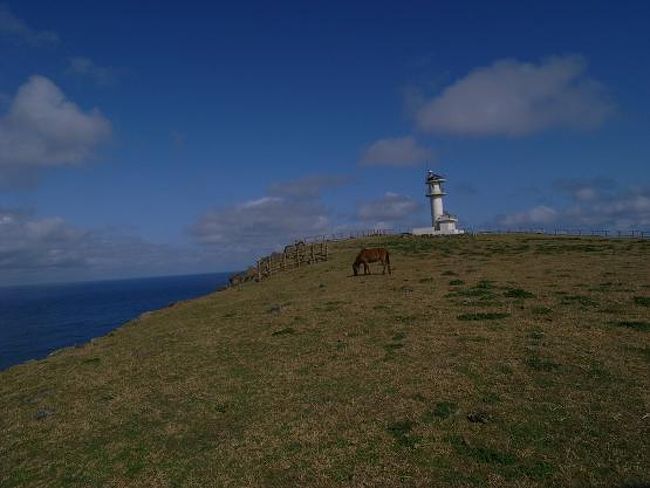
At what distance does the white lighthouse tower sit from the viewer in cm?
8750

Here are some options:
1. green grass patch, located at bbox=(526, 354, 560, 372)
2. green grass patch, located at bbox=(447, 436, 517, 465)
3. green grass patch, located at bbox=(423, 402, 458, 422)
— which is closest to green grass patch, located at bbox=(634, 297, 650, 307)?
green grass patch, located at bbox=(526, 354, 560, 372)

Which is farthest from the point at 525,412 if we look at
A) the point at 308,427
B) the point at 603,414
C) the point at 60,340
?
the point at 60,340

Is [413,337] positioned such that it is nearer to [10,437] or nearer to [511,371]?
[511,371]

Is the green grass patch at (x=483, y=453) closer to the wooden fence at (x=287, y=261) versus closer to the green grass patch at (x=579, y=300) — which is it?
the green grass patch at (x=579, y=300)

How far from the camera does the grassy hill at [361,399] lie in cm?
1051

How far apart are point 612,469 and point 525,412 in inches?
109

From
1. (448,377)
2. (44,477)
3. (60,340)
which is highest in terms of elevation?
(448,377)

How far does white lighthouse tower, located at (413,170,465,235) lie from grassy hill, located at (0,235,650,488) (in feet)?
197

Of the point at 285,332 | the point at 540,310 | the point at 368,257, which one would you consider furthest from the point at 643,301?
the point at 368,257

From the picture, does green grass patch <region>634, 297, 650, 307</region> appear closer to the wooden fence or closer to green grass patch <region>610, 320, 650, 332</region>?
green grass patch <region>610, 320, 650, 332</region>

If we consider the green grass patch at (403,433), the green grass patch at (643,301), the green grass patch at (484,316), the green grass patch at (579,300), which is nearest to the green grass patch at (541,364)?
the green grass patch at (403,433)

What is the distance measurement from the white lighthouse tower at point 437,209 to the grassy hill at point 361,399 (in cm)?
6005

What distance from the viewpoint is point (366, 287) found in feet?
109

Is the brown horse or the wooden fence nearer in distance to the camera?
the brown horse
